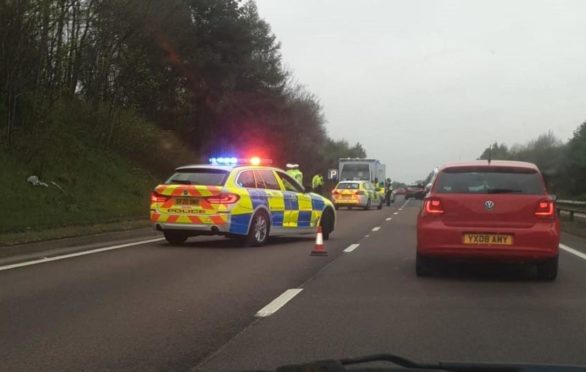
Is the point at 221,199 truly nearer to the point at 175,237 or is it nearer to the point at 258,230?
the point at 258,230

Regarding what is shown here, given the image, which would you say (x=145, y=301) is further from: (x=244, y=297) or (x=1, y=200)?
(x=1, y=200)

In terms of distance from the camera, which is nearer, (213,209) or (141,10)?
(213,209)

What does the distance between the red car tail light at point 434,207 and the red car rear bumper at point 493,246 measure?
103 millimetres

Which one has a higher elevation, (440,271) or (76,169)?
(76,169)

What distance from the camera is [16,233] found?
575 inches

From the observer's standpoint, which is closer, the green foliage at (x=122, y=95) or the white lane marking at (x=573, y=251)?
the white lane marking at (x=573, y=251)

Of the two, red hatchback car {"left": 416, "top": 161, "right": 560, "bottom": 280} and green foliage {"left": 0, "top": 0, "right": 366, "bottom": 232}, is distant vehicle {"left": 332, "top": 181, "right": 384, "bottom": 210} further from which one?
red hatchback car {"left": 416, "top": 161, "right": 560, "bottom": 280}

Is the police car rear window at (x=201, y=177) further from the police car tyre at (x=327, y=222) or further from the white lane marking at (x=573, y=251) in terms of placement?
the white lane marking at (x=573, y=251)

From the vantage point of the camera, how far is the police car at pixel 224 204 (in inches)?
544

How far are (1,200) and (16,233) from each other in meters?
3.56

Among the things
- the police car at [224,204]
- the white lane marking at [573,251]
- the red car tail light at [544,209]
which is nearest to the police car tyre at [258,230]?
the police car at [224,204]

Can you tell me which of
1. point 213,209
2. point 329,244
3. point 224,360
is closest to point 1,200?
point 213,209

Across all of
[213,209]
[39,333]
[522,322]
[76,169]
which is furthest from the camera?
[76,169]

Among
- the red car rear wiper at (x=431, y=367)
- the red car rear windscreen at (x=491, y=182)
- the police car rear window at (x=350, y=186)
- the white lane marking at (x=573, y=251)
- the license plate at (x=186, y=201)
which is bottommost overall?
the white lane marking at (x=573, y=251)
